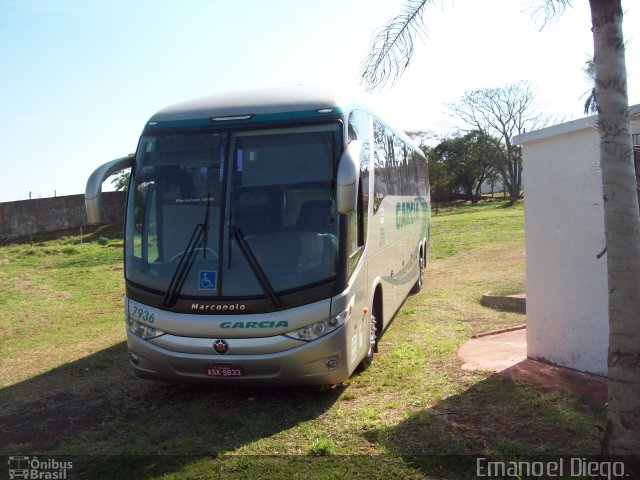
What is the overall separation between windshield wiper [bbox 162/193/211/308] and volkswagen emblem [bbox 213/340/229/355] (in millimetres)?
587

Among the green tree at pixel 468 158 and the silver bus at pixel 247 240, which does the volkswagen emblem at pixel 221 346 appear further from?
the green tree at pixel 468 158

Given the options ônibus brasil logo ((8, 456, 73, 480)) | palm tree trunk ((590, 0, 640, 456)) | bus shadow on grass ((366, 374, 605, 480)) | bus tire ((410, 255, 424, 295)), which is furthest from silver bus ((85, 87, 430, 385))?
bus tire ((410, 255, 424, 295))

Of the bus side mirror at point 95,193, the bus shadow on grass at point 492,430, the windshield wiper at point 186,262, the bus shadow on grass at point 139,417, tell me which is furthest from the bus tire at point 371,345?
the bus side mirror at point 95,193

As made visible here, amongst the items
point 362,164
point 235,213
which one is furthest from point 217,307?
point 362,164

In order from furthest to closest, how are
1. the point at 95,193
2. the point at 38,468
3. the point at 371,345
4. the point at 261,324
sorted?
the point at 371,345, the point at 95,193, the point at 261,324, the point at 38,468

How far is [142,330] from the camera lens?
5.74m

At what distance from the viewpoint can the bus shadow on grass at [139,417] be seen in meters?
4.74

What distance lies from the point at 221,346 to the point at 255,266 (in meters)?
0.80

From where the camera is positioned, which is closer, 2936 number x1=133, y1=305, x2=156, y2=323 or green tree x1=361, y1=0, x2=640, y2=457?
green tree x1=361, y1=0, x2=640, y2=457

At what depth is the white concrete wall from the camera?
5.44m

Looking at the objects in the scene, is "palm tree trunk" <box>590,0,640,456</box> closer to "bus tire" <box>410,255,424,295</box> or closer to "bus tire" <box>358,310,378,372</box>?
"bus tire" <box>358,310,378,372</box>

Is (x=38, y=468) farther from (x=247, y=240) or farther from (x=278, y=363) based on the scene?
(x=247, y=240)

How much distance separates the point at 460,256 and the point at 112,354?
11284mm

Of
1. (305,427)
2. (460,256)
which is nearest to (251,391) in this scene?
(305,427)
